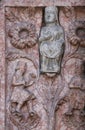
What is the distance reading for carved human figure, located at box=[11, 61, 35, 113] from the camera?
480 centimetres

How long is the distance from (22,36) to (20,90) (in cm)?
43

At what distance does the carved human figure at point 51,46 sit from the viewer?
189 inches

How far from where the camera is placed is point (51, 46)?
4.80 meters

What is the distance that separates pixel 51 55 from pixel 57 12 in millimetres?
344

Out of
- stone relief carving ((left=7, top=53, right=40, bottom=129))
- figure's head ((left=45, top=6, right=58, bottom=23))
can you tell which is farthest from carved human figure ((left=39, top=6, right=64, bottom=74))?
stone relief carving ((left=7, top=53, right=40, bottom=129))

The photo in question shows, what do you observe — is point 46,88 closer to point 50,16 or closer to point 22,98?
point 22,98

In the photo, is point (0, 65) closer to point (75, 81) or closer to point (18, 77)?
point (18, 77)

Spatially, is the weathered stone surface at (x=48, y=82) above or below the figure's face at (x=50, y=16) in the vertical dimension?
below

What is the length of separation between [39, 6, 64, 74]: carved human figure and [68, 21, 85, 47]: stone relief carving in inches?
3.1

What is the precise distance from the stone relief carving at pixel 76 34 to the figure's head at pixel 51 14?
0.50 ft

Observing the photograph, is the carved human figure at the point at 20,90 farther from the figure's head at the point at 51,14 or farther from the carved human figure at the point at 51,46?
the figure's head at the point at 51,14

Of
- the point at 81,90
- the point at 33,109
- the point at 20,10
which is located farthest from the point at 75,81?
the point at 20,10

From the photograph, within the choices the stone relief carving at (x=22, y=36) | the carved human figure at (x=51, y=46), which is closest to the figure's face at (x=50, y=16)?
the carved human figure at (x=51, y=46)

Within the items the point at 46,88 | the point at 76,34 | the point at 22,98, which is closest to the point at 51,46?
the point at 76,34
